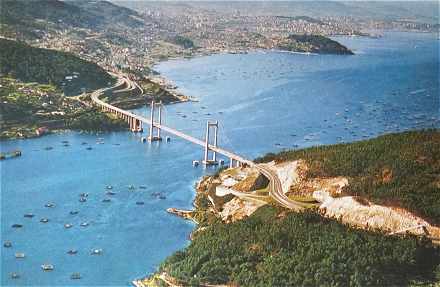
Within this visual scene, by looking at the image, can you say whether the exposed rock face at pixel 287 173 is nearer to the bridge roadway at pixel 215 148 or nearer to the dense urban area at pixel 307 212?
the dense urban area at pixel 307 212

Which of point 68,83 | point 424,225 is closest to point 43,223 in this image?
point 424,225

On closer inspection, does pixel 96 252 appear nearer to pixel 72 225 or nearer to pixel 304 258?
pixel 72 225

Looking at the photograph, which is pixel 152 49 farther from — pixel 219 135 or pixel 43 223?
pixel 43 223

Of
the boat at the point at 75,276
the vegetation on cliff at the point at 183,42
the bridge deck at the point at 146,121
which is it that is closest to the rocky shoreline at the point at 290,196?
the boat at the point at 75,276

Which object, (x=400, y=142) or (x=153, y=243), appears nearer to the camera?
(x=153, y=243)

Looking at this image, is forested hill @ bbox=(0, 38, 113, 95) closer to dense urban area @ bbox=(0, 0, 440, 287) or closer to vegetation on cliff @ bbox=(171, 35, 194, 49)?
dense urban area @ bbox=(0, 0, 440, 287)

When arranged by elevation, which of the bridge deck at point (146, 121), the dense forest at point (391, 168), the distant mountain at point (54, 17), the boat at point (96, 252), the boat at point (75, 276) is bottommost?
the boat at point (75, 276)
